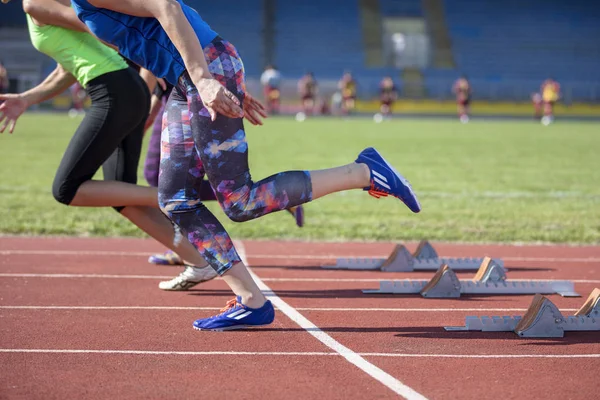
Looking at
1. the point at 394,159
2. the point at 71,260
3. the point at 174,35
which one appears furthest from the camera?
the point at 394,159

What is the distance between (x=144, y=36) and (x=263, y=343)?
5.10 ft

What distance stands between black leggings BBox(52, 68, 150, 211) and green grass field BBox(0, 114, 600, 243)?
3.05m

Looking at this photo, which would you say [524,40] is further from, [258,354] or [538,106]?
[258,354]

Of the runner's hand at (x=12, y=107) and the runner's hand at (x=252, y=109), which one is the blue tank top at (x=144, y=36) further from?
the runner's hand at (x=12, y=107)

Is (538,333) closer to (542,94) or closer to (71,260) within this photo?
(71,260)

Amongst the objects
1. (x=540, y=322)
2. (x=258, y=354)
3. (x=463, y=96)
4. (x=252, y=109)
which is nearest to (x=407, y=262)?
(x=540, y=322)

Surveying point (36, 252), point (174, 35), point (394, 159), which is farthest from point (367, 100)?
point (174, 35)

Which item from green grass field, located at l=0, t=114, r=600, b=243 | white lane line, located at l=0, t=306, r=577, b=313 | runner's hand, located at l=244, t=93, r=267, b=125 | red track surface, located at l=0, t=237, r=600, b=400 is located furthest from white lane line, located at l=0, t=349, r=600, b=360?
green grass field, located at l=0, t=114, r=600, b=243

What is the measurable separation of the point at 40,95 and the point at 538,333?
3288 mm

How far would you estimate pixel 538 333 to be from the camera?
4.57m

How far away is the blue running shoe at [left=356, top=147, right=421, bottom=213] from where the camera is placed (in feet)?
14.8

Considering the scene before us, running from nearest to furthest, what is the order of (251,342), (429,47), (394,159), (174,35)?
1. (174,35)
2. (251,342)
3. (394,159)
4. (429,47)

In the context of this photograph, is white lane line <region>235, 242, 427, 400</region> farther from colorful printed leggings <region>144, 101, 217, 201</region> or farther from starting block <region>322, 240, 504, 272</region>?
starting block <region>322, 240, 504, 272</region>

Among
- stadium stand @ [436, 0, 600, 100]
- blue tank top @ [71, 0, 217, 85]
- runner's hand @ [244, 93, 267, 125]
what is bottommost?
runner's hand @ [244, 93, 267, 125]
